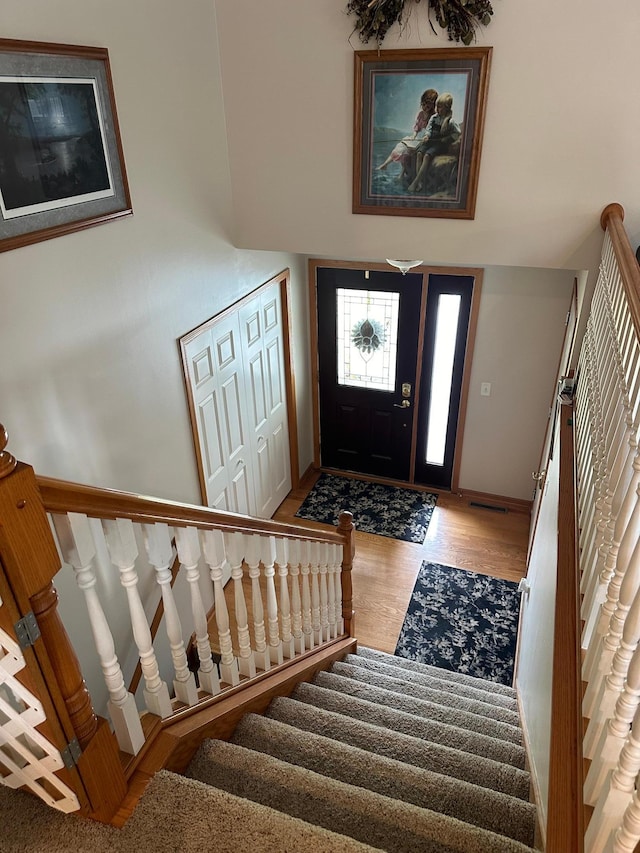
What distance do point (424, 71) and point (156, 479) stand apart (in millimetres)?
2621

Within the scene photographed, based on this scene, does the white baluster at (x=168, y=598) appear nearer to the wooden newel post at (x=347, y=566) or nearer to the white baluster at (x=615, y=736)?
the white baluster at (x=615, y=736)

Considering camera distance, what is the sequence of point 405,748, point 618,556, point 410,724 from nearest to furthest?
point 618,556
point 405,748
point 410,724

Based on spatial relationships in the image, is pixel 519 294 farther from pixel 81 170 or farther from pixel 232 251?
pixel 81 170

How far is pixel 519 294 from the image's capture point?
4.58 metres

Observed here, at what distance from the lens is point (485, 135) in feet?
10.3

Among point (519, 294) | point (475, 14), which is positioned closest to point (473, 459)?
point (519, 294)

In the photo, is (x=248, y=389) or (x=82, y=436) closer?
(x=82, y=436)

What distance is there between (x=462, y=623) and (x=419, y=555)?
717 millimetres

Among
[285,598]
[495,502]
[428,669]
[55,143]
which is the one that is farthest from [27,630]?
[495,502]

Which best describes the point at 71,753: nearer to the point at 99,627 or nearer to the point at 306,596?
the point at 99,627

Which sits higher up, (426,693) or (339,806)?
A: (339,806)

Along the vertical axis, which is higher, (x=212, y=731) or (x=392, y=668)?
(x=212, y=731)

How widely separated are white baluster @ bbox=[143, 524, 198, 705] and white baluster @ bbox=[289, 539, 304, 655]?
31.7 inches

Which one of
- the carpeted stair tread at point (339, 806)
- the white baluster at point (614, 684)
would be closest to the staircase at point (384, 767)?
the carpeted stair tread at point (339, 806)
